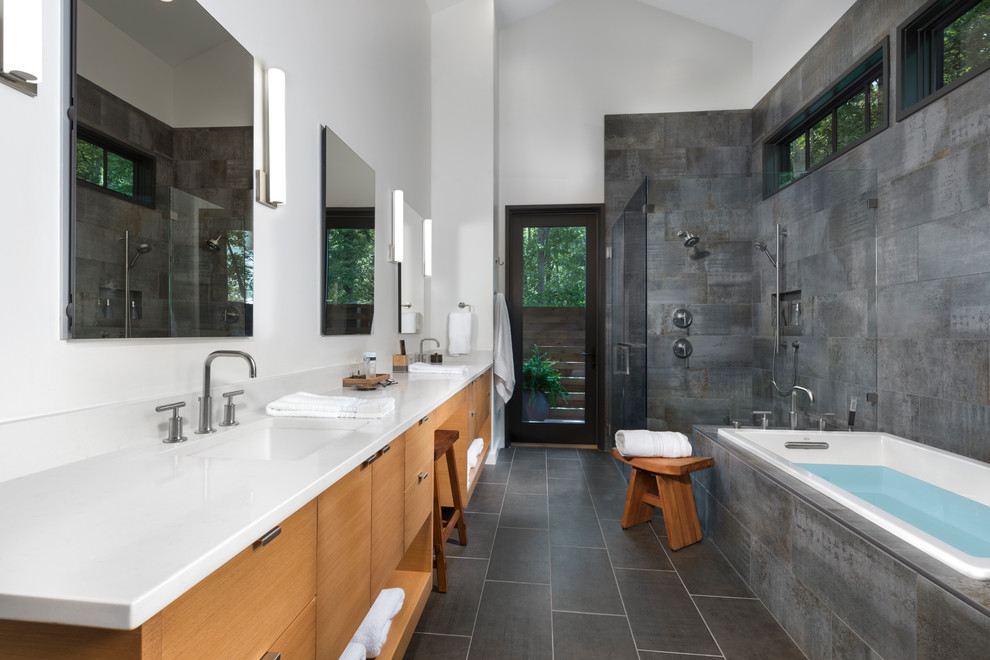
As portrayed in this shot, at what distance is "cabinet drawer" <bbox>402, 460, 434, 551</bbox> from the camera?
1.45m

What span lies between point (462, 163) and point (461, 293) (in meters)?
1.03

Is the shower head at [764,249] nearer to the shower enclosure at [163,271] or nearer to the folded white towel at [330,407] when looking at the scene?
the folded white towel at [330,407]

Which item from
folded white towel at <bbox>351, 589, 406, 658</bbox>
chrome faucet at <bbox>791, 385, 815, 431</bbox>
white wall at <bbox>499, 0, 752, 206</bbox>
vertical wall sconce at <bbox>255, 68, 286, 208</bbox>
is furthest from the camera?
white wall at <bbox>499, 0, 752, 206</bbox>

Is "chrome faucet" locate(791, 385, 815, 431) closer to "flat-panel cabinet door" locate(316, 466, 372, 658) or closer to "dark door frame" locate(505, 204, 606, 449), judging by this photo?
"dark door frame" locate(505, 204, 606, 449)

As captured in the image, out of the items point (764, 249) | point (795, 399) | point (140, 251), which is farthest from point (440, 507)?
point (764, 249)

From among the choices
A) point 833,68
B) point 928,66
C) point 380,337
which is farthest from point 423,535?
point 833,68

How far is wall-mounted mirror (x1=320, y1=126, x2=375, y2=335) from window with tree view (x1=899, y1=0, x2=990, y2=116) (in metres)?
2.69

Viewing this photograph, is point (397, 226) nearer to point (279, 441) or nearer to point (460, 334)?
point (460, 334)

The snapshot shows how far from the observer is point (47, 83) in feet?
3.03

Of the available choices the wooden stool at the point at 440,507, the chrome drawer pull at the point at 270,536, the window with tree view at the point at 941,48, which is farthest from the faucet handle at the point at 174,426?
the window with tree view at the point at 941,48

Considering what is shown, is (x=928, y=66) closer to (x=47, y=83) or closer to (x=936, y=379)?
(x=936, y=379)

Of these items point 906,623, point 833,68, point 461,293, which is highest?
point 833,68

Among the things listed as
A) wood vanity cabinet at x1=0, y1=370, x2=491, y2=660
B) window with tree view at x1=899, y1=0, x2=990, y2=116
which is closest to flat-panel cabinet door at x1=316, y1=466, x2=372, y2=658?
wood vanity cabinet at x1=0, y1=370, x2=491, y2=660

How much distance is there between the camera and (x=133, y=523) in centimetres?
62
